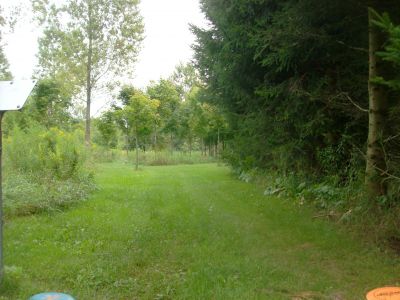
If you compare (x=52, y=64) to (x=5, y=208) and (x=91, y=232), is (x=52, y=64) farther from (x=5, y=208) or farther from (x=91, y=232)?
(x=91, y=232)

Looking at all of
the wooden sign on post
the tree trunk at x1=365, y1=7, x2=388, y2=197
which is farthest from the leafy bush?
the tree trunk at x1=365, y1=7, x2=388, y2=197

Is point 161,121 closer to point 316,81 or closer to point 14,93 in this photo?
point 316,81

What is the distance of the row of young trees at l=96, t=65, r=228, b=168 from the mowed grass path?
40.6 feet

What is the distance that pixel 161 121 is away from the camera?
2722 cm

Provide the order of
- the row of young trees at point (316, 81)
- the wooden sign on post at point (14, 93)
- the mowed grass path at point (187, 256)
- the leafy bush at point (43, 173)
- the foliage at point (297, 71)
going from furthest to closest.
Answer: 1. the leafy bush at point (43, 173)
2. the foliage at point (297, 71)
3. the row of young trees at point (316, 81)
4. the mowed grass path at point (187, 256)
5. the wooden sign on post at point (14, 93)

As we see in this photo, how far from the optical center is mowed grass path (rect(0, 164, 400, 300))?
14.1 ft

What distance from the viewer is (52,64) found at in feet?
73.6

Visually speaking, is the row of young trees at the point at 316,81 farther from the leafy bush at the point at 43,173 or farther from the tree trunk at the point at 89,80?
the tree trunk at the point at 89,80

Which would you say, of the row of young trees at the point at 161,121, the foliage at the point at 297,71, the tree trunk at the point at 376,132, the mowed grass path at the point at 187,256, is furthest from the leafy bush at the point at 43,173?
the row of young trees at the point at 161,121

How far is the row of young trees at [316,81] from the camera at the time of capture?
20.2 feet

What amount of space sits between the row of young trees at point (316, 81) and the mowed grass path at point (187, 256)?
4.60 ft

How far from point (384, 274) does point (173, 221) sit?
3.86 meters

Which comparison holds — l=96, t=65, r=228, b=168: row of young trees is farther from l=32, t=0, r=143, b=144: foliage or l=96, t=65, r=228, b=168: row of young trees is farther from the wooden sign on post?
the wooden sign on post

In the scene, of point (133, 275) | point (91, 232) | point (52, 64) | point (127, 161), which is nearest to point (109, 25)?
point (52, 64)
